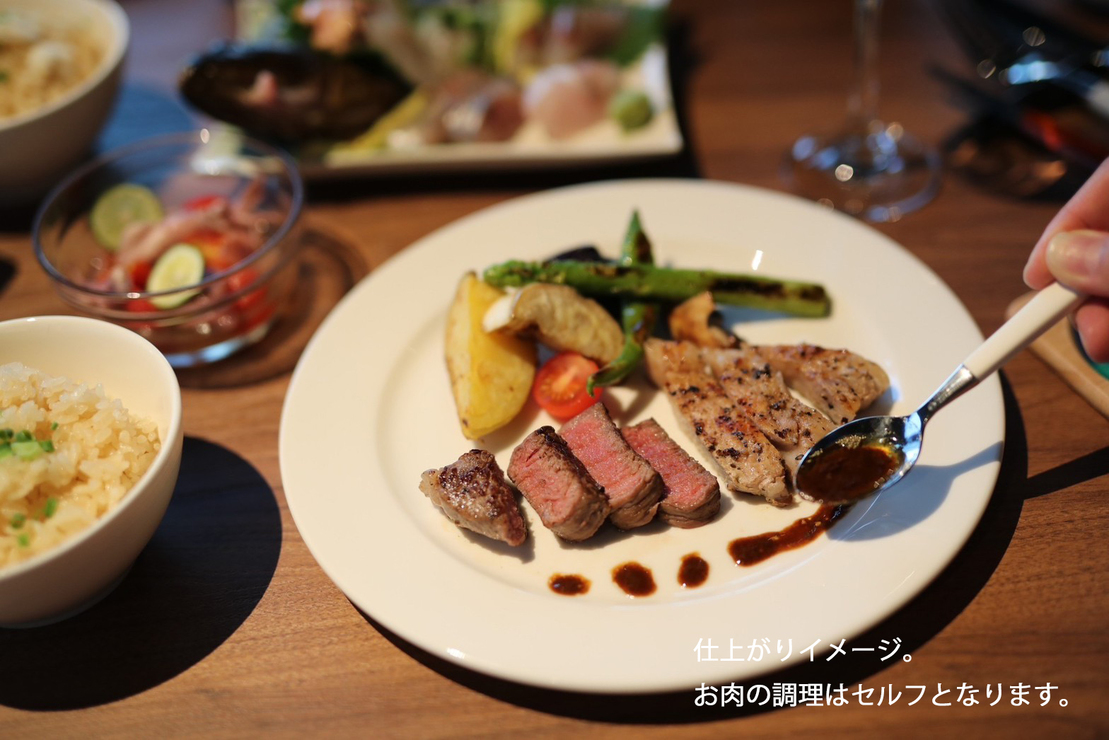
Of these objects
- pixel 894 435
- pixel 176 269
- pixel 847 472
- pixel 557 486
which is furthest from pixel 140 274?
pixel 894 435

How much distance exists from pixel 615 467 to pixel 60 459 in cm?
190

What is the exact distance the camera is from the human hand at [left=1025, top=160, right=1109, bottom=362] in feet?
8.37

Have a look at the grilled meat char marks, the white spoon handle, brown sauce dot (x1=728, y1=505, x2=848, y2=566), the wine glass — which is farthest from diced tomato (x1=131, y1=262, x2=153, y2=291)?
the white spoon handle

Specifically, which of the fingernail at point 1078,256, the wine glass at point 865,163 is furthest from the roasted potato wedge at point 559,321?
the wine glass at point 865,163

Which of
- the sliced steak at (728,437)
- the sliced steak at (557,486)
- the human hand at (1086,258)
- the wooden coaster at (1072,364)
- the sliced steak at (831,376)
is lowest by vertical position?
the sliced steak at (557,486)

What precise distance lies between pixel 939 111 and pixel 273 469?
4.44m

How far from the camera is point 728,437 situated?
3027 mm

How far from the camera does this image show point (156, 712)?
257 cm

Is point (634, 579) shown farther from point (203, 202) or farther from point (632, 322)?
point (203, 202)

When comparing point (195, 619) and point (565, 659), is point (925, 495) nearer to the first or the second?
point (565, 659)

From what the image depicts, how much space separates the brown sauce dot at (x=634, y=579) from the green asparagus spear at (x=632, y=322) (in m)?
0.80

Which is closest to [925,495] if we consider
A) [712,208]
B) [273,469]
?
[712,208]

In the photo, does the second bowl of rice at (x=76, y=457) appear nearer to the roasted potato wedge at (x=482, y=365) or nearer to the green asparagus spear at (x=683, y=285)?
the roasted potato wedge at (x=482, y=365)

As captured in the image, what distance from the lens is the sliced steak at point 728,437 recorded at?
2.88m
